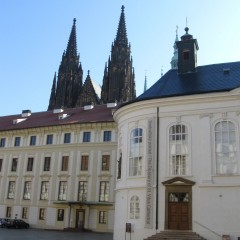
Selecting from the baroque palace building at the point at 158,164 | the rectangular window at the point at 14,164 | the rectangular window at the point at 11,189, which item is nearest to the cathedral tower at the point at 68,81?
the rectangular window at the point at 14,164

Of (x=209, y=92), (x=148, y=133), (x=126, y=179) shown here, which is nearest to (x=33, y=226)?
(x=126, y=179)

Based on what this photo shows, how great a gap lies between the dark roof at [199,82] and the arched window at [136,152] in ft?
8.33

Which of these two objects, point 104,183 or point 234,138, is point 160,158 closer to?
point 234,138

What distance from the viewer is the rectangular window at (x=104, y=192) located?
4097cm

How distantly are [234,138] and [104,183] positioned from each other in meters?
20.3

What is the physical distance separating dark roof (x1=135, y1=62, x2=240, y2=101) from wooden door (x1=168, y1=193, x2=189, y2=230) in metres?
6.79

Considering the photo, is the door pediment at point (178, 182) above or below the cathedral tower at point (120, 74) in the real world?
below

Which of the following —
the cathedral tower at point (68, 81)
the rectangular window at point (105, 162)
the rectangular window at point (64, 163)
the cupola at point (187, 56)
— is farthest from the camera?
the cathedral tower at point (68, 81)

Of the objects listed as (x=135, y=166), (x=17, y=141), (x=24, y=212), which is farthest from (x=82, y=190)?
(x=135, y=166)

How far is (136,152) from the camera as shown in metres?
26.9

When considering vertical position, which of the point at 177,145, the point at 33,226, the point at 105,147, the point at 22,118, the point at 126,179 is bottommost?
the point at 33,226

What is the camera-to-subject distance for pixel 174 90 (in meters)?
27.4

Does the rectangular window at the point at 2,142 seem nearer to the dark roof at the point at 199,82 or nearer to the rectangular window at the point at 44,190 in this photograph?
the rectangular window at the point at 44,190

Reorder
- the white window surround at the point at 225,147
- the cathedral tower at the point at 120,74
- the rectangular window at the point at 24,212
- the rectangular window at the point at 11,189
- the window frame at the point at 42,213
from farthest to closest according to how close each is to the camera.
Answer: the cathedral tower at the point at 120,74 → the rectangular window at the point at 11,189 → the rectangular window at the point at 24,212 → the window frame at the point at 42,213 → the white window surround at the point at 225,147
